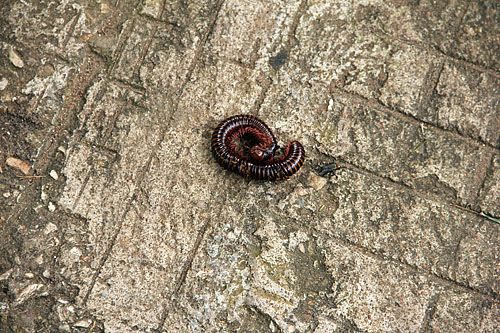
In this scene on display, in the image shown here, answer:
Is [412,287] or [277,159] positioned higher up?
[277,159]

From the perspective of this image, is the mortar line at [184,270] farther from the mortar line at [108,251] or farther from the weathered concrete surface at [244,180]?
the mortar line at [108,251]

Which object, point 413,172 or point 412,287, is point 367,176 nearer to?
point 413,172

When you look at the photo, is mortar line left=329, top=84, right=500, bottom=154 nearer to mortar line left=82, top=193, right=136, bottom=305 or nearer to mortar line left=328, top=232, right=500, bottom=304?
mortar line left=328, top=232, right=500, bottom=304

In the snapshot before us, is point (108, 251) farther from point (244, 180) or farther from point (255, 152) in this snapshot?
point (255, 152)

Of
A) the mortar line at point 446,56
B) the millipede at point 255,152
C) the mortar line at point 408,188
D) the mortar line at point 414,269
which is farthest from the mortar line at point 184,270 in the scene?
the mortar line at point 446,56

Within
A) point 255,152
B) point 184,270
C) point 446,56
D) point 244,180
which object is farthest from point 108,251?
point 446,56

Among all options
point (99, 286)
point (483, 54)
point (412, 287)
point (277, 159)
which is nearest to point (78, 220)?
point (99, 286)
